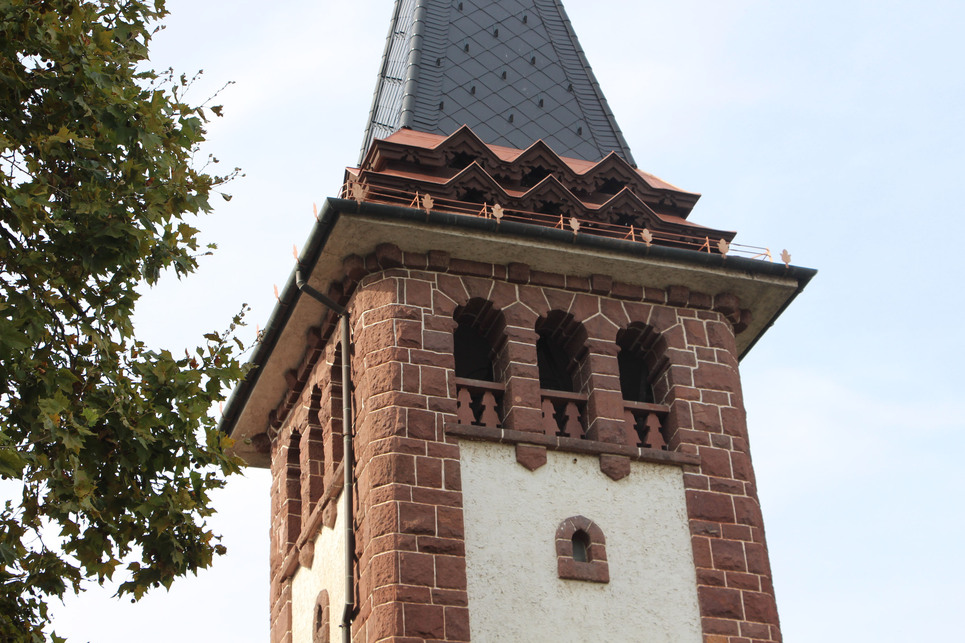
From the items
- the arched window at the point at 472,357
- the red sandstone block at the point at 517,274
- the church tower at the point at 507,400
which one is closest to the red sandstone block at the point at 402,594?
the church tower at the point at 507,400

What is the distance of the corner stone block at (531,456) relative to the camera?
1848 centimetres

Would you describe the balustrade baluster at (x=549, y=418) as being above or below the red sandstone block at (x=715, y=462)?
above

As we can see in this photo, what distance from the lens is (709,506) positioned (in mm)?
18938

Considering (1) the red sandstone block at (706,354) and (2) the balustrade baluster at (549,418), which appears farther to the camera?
(1) the red sandstone block at (706,354)

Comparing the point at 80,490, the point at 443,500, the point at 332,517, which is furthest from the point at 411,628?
the point at 80,490

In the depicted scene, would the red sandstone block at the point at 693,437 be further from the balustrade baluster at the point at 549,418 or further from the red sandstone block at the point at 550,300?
the red sandstone block at the point at 550,300

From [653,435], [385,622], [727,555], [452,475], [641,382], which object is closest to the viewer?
[385,622]

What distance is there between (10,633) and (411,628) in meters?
6.29

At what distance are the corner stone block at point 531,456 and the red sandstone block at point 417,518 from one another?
1.30 metres

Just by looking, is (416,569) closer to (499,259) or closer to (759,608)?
(759,608)

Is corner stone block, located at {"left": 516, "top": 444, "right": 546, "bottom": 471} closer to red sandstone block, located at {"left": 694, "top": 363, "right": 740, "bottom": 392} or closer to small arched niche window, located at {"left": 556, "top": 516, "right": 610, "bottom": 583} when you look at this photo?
small arched niche window, located at {"left": 556, "top": 516, "right": 610, "bottom": 583}

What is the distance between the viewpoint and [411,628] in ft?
55.1

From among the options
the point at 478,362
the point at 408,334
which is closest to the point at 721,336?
the point at 478,362

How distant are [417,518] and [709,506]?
3.55m
